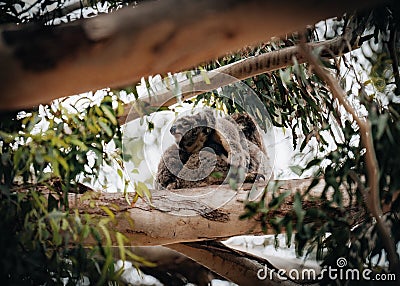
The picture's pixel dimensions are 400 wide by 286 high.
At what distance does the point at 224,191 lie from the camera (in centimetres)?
227

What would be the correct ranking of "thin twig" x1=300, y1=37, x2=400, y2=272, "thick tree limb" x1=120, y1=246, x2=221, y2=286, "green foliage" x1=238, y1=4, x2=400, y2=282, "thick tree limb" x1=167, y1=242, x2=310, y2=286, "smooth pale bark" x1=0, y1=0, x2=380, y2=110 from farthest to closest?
1. "thick tree limb" x1=120, y1=246, x2=221, y2=286
2. "thick tree limb" x1=167, y1=242, x2=310, y2=286
3. "green foliage" x1=238, y1=4, x2=400, y2=282
4. "thin twig" x1=300, y1=37, x2=400, y2=272
5. "smooth pale bark" x1=0, y1=0, x2=380, y2=110

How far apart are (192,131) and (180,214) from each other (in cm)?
62

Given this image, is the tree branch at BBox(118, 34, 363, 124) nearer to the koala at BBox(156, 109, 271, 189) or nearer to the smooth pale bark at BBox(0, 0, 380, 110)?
the koala at BBox(156, 109, 271, 189)

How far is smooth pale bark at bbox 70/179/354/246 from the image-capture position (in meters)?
2.25

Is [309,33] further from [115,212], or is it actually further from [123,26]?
[123,26]

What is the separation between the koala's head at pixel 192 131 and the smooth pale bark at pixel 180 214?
493 millimetres

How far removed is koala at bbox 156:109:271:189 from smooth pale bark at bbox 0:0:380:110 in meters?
1.69

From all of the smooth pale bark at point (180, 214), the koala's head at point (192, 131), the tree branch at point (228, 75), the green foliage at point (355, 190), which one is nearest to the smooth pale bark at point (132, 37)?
the green foliage at point (355, 190)

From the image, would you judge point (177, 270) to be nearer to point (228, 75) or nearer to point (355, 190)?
point (228, 75)

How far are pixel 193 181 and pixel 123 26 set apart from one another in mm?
1917

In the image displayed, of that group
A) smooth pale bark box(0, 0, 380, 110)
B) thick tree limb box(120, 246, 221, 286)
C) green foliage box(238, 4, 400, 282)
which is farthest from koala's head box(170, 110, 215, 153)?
smooth pale bark box(0, 0, 380, 110)

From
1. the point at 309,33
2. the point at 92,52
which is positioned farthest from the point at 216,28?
the point at 309,33

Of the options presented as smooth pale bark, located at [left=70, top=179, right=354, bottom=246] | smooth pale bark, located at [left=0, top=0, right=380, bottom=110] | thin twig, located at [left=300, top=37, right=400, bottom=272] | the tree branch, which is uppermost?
the tree branch

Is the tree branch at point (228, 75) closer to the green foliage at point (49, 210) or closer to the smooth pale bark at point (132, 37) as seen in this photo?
the green foliage at point (49, 210)
